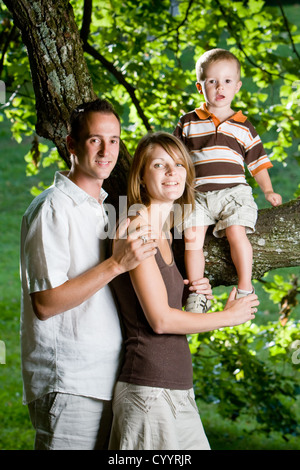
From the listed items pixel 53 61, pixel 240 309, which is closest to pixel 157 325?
pixel 240 309

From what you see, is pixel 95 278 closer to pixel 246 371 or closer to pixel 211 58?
pixel 211 58

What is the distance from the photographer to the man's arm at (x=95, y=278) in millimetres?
1803

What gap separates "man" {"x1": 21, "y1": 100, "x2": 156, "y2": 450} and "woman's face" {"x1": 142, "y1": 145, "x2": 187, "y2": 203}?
15cm

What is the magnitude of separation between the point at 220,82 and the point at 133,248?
1.00m

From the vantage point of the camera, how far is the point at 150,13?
423 centimetres

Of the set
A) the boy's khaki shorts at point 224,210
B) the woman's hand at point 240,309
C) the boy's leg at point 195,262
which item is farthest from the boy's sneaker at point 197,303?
the boy's khaki shorts at point 224,210

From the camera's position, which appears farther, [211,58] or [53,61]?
[211,58]

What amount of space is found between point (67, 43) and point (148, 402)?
1.46 meters

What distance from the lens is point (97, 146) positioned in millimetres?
1999

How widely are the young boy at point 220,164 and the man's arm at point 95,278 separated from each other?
17.9 inches

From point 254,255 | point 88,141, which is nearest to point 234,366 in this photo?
point 254,255

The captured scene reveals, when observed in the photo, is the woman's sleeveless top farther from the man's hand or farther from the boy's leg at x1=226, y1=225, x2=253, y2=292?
the boy's leg at x1=226, y1=225, x2=253, y2=292

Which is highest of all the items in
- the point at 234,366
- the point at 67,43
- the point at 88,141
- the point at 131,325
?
the point at 67,43

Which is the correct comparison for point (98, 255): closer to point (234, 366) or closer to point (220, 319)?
point (220, 319)
